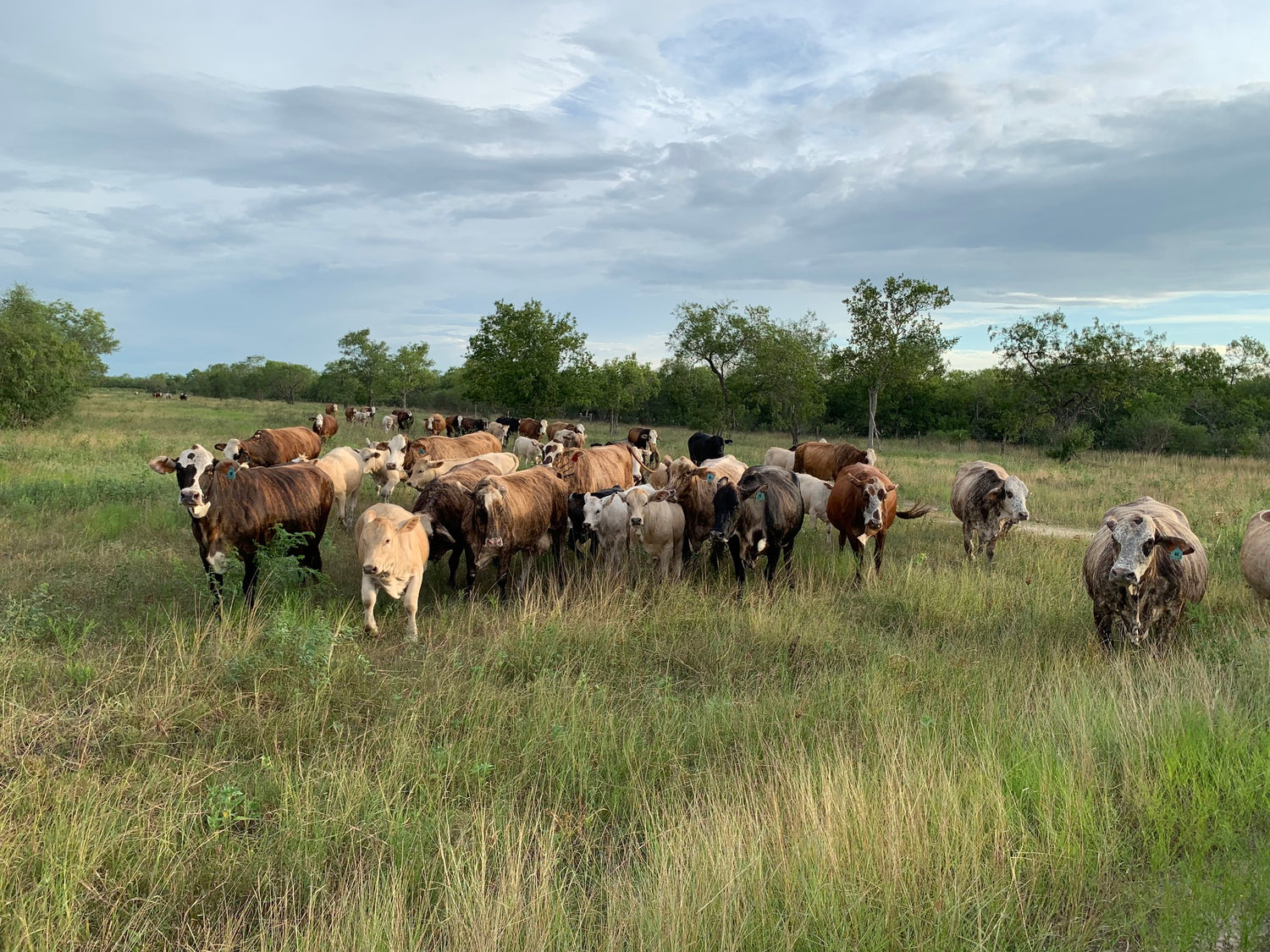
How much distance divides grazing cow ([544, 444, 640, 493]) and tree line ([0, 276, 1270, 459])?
52.1 ft

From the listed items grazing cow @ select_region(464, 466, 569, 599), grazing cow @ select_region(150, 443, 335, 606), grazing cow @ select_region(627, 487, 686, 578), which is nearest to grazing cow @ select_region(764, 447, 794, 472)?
grazing cow @ select_region(627, 487, 686, 578)

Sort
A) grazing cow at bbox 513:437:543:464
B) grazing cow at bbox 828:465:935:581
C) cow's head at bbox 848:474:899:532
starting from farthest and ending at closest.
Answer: grazing cow at bbox 513:437:543:464, grazing cow at bbox 828:465:935:581, cow's head at bbox 848:474:899:532

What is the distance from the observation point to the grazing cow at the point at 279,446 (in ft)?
57.2

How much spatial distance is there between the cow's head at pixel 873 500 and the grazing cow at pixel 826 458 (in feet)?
18.5

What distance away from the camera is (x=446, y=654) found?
6.38 meters

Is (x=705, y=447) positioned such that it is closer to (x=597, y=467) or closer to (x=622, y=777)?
(x=597, y=467)

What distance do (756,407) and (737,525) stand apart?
31461 mm

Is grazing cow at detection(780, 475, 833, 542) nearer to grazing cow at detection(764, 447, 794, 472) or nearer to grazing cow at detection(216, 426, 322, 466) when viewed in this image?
grazing cow at detection(764, 447, 794, 472)

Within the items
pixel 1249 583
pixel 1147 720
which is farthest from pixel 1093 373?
pixel 1147 720

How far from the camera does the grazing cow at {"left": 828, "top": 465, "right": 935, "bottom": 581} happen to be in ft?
31.6

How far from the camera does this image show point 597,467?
534 inches

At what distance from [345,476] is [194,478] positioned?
20.8 ft

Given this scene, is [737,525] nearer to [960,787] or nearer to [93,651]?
[960,787]

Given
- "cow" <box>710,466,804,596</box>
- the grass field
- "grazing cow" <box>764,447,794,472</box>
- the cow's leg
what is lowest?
the grass field
